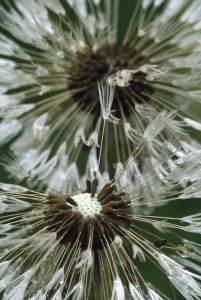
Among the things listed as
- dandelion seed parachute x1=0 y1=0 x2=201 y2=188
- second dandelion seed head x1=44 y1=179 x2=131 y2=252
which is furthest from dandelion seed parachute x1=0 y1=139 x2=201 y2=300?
dandelion seed parachute x1=0 y1=0 x2=201 y2=188

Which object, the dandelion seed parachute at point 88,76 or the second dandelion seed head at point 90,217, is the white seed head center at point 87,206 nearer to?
the second dandelion seed head at point 90,217

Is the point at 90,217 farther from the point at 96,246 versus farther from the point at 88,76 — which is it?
the point at 88,76

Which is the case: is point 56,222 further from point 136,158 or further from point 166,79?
point 166,79

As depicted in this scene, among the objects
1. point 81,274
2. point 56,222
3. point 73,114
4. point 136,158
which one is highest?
point 73,114

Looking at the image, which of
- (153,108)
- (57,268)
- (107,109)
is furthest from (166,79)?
(57,268)

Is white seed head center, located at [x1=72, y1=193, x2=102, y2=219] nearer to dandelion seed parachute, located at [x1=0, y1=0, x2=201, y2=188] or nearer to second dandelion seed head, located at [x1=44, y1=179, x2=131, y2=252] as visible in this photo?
second dandelion seed head, located at [x1=44, y1=179, x2=131, y2=252]

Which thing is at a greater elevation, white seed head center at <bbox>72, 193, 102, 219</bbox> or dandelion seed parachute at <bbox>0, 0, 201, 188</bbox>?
dandelion seed parachute at <bbox>0, 0, 201, 188</bbox>
